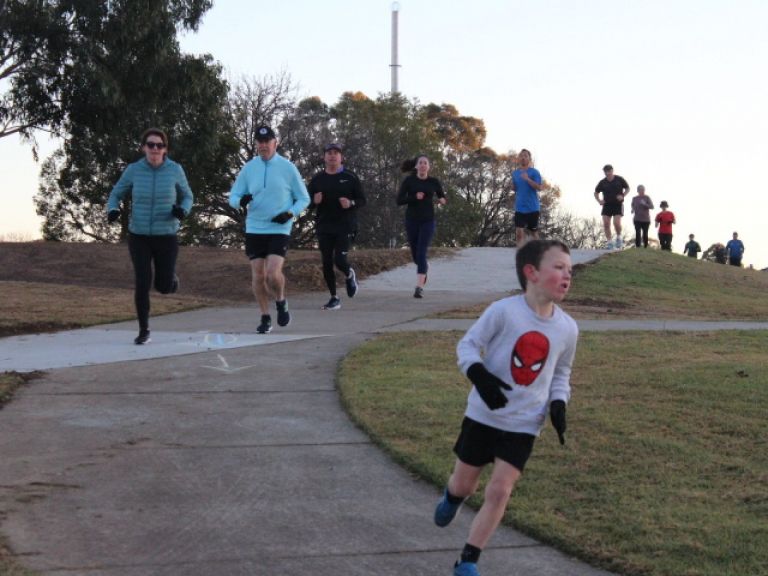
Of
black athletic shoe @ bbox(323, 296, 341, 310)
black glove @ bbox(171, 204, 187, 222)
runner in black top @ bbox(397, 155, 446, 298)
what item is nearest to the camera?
black glove @ bbox(171, 204, 187, 222)

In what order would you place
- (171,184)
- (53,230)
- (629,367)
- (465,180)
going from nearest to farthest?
(629,367) < (171,184) < (53,230) < (465,180)

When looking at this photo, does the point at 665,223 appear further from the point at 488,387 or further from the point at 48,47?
the point at 488,387

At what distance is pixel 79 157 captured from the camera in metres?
30.9

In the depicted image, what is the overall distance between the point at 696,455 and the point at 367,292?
31.7 ft

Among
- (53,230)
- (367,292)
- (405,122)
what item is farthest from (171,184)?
(405,122)

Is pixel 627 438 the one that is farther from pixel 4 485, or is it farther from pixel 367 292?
pixel 367 292

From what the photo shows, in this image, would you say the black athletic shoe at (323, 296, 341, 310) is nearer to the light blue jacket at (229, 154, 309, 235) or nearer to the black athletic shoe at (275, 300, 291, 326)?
the black athletic shoe at (275, 300, 291, 326)

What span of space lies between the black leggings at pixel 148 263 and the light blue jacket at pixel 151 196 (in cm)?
8

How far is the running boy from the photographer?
424cm

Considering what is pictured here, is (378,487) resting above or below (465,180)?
below

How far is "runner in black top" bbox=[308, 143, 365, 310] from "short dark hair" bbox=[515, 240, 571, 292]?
7.59m

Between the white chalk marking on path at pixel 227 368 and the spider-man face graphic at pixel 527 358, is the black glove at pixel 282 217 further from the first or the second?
the spider-man face graphic at pixel 527 358

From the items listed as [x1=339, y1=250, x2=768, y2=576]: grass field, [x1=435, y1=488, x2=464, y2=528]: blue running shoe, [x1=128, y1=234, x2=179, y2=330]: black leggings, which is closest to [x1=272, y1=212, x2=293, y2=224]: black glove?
[x1=128, y1=234, x2=179, y2=330]: black leggings

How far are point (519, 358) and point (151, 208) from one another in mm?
5888
